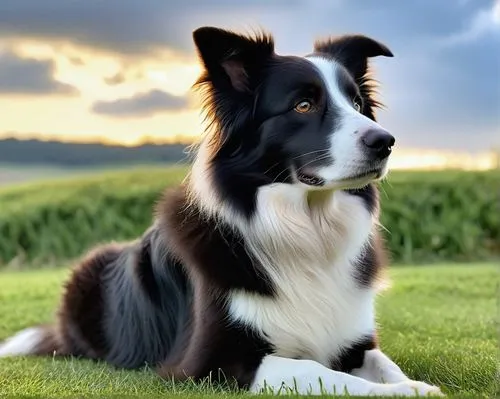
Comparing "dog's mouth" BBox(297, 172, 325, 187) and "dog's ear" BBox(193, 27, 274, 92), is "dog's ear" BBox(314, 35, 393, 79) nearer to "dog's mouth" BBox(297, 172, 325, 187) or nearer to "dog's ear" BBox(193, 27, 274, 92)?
"dog's ear" BBox(193, 27, 274, 92)

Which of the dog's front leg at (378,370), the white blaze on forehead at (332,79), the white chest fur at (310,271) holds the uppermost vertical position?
the white blaze on forehead at (332,79)

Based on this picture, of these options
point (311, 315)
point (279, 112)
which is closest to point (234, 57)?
point (279, 112)

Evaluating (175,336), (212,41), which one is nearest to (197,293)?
(175,336)

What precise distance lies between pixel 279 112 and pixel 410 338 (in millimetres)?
1757

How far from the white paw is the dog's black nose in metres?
0.80

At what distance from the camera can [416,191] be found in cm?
1021

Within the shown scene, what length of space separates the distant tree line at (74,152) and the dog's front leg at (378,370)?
1145mm

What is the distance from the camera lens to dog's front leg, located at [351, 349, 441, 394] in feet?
10.3

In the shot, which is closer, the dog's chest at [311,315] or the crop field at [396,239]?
the dog's chest at [311,315]

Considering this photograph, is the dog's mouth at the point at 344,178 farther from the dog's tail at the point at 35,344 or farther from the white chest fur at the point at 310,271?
the dog's tail at the point at 35,344

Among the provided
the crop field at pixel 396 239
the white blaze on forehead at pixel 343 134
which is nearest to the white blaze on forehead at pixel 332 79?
the white blaze on forehead at pixel 343 134

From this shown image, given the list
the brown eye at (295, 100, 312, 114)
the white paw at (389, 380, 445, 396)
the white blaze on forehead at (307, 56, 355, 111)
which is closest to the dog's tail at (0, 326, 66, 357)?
the brown eye at (295, 100, 312, 114)

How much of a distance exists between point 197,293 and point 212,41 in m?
1.00

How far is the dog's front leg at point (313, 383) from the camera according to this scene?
2.66 meters
